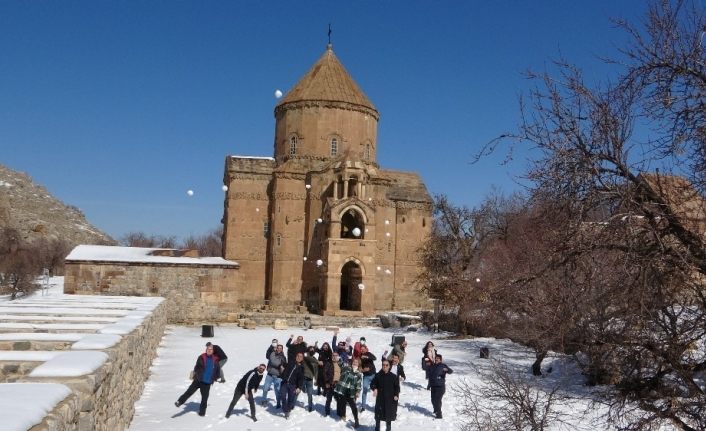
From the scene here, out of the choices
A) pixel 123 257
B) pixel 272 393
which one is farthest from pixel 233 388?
pixel 123 257

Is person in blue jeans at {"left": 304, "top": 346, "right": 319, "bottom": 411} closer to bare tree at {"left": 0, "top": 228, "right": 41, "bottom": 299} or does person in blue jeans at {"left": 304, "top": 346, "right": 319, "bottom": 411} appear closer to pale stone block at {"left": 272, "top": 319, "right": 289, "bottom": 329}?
pale stone block at {"left": 272, "top": 319, "right": 289, "bottom": 329}

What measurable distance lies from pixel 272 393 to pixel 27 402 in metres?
10.6

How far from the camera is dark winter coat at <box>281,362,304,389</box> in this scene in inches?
467

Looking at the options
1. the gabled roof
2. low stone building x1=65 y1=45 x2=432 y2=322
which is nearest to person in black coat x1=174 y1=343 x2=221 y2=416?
low stone building x1=65 y1=45 x2=432 y2=322

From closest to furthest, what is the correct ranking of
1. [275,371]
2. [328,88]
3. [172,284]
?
[275,371]
[172,284]
[328,88]

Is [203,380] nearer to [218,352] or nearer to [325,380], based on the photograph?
[218,352]

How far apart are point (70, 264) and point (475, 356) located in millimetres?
18755

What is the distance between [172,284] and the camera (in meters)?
28.2

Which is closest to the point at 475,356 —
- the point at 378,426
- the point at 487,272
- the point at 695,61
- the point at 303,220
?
the point at 487,272

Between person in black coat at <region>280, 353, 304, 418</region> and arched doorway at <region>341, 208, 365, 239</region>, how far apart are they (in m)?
20.3

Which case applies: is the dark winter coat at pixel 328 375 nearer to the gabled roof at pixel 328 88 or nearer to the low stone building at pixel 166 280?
the low stone building at pixel 166 280

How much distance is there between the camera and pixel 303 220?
33.9 metres

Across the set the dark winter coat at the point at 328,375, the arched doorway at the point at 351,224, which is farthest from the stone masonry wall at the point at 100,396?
the arched doorway at the point at 351,224

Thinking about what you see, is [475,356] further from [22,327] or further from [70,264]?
[70,264]
